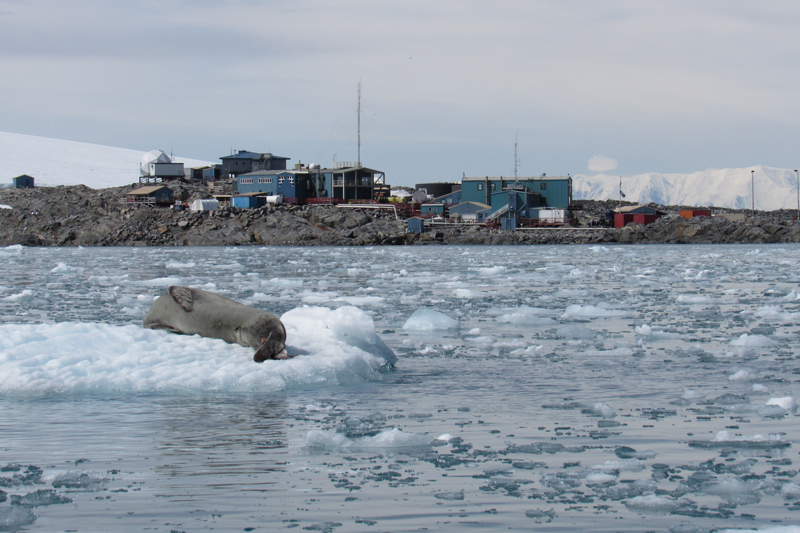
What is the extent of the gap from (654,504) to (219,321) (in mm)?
6073

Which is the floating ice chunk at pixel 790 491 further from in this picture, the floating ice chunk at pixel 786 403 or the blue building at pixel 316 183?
the blue building at pixel 316 183

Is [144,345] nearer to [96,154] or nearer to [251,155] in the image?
[251,155]

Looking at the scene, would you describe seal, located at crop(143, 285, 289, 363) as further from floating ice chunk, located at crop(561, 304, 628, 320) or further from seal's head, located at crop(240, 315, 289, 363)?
floating ice chunk, located at crop(561, 304, 628, 320)

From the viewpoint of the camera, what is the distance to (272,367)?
317 inches

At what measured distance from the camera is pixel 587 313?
567 inches

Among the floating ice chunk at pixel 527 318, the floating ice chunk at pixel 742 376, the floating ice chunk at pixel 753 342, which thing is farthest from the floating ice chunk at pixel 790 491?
the floating ice chunk at pixel 527 318

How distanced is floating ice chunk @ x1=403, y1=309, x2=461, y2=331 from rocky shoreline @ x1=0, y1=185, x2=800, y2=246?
53491mm

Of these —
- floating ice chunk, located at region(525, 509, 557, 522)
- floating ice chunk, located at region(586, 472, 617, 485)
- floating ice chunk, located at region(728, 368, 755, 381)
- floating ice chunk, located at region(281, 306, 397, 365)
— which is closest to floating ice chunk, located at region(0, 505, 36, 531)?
floating ice chunk, located at region(525, 509, 557, 522)

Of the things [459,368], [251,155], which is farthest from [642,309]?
[251,155]

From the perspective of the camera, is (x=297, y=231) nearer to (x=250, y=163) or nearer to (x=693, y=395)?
(x=250, y=163)

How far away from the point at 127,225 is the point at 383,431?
2708 inches

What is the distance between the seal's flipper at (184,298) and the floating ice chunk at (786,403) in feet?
21.3

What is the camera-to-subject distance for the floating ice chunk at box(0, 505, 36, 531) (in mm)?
4214

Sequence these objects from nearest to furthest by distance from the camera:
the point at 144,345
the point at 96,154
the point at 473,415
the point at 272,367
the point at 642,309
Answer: the point at 473,415, the point at 272,367, the point at 144,345, the point at 642,309, the point at 96,154
